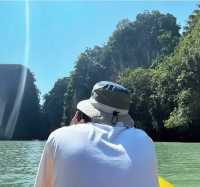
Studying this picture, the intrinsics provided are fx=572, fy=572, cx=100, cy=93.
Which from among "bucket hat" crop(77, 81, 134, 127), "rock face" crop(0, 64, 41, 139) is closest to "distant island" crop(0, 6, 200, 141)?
"rock face" crop(0, 64, 41, 139)

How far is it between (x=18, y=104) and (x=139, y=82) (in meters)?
32.4

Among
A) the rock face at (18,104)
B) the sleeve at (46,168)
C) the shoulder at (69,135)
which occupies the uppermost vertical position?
the shoulder at (69,135)

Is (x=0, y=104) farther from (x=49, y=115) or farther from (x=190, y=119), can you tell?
(x=190, y=119)

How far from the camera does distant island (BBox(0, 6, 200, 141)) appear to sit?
128 feet

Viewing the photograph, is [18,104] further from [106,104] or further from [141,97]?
[106,104]

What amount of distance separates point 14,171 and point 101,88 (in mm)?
11806

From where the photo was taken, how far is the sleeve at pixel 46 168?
1833 millimetres

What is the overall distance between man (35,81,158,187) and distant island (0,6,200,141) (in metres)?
35.9

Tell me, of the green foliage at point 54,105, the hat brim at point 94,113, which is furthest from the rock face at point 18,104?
the hat brim at point 94,113

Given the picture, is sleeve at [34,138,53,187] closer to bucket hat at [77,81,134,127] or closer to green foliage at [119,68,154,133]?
bucket hat at [77,81,134,127]

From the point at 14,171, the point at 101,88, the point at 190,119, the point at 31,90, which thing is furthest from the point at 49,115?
the point at 101,88

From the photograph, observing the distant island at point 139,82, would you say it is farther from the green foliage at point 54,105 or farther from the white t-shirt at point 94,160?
the white t-shirt at point 94,160

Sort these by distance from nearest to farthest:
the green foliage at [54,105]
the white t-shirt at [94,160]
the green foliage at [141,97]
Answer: the white t-shirt at [94,160] → the green foliage at [141,97] → the green foliage at [54,105]

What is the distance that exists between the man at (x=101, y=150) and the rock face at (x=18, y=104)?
221 ft
